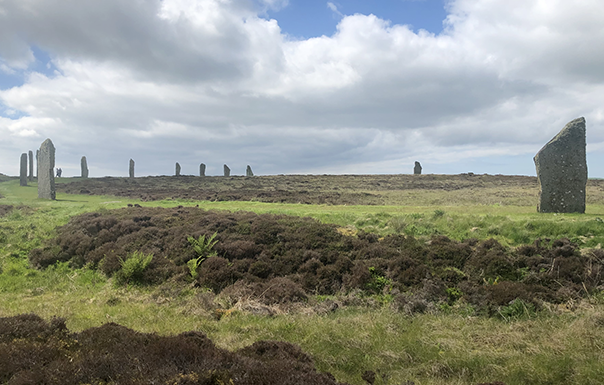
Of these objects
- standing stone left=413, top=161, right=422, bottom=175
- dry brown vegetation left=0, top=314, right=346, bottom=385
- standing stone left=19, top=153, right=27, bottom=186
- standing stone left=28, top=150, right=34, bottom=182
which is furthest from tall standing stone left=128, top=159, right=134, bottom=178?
dry brown vegetation left=0, top=314, right=346, bottom=385

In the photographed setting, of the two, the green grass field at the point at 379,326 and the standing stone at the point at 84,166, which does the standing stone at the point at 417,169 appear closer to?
the green grass field at the point at 379,326

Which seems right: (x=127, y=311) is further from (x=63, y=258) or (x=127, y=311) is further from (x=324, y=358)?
(x=63, y=258)

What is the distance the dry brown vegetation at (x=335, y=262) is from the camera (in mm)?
10391

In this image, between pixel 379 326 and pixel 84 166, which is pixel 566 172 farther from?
pixel 84 166

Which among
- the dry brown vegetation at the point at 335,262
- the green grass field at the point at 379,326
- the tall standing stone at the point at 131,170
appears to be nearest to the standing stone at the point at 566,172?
the green grass field at the point at 379,326

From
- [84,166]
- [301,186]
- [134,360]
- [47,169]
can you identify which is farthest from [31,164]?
[134,360]

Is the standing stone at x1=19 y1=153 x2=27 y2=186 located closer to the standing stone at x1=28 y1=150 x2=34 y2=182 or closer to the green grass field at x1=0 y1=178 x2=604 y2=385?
the standing stone at x1=28 y1=150 x2=34 y2=182

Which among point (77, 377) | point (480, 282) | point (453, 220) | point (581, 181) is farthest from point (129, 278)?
point (581, 181)

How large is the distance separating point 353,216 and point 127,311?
12.8 meters

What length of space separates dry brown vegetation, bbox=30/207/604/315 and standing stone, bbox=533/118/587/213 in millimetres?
6932

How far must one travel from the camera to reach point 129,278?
1287cm

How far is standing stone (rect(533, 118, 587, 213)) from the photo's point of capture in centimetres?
1875

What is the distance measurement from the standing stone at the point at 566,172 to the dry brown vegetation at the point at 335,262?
6.93m

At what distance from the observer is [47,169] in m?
34.3
